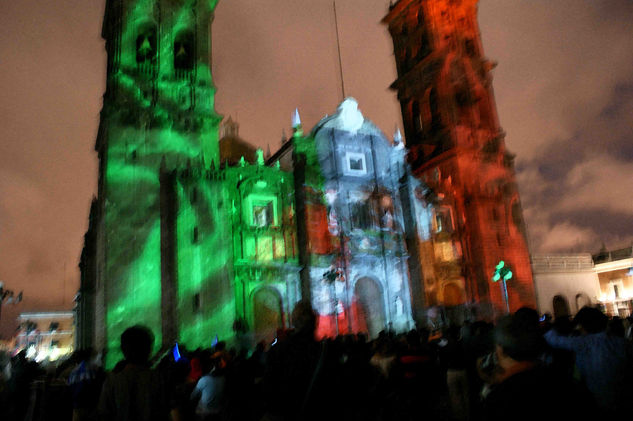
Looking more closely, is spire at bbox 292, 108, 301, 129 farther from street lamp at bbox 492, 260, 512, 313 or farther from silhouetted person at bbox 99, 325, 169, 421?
silhouetted person at bbox 99, 325, 169, 421

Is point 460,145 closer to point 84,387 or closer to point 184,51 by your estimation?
point 184,51

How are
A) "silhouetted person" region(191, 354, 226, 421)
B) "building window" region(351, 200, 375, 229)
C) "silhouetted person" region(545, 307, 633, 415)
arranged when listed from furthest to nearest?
"building window" region(351, 200, 375, 229) → "silhouetted person" region(191, 354, 226, 421) → "silhouetted person" region(545, 307, 633, 415)

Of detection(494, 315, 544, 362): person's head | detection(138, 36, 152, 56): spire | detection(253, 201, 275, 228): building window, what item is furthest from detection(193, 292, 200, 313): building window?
detection(494, 315, 544, 362): person's head

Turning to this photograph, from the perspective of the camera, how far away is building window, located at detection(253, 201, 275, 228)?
97.2 feet

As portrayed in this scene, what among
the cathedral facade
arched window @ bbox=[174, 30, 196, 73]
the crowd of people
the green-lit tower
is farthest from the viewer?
arched window @ bbox=[174, 30, 196, 73]

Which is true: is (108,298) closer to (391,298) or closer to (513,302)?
(391,298)

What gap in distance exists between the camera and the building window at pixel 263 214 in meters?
29.6

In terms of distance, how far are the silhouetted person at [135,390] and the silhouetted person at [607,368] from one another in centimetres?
400

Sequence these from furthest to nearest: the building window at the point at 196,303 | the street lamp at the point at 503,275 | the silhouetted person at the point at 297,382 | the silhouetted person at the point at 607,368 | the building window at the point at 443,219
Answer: the building window at the point at 443,219 < the street lamp at the point at 503,275 < the building window at the point at 196,303 < the silhouetted person at the point at 607,368 < the silhouetted person at the point at 297,382

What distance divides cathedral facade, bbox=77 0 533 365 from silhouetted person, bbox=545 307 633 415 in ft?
73.6

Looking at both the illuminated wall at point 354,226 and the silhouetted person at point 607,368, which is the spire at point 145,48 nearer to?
the illuminated wall at point 354,226

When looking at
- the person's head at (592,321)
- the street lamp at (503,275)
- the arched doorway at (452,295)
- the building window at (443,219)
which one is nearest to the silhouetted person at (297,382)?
the person's head at (592,321)

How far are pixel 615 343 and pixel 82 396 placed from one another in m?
6.97

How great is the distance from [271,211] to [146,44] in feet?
40.3
